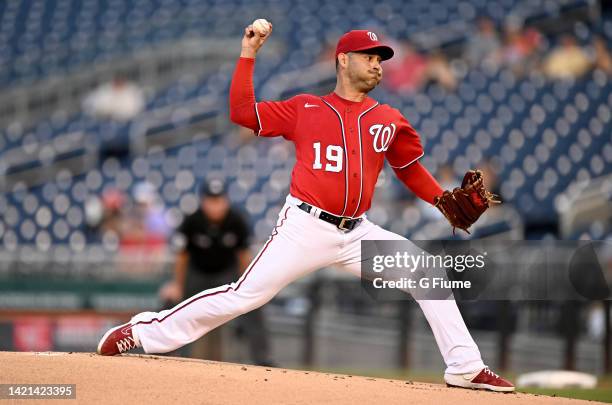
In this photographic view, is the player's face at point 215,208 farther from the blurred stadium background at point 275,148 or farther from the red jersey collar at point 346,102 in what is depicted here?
the red jersey collar at point 346,102

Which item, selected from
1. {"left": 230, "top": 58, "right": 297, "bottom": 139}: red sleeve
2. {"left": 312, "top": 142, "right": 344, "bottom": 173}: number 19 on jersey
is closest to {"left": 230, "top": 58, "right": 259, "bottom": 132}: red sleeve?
{"left": 230, "top": 58, "right": 297, "bottom": 139}: red sleeve

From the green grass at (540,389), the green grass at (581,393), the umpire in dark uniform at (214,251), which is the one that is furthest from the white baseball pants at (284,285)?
the umpire in dark uniform at (214,251)

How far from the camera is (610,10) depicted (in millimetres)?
13508

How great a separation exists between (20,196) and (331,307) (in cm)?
449

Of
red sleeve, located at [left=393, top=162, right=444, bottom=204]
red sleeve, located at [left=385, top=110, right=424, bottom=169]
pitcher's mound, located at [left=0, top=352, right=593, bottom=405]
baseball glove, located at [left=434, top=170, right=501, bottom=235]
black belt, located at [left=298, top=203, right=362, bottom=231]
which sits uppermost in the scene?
red sleeve, located at [left=385, top=110, right=424, bottom=169]

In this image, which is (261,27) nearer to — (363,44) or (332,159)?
(363,44)

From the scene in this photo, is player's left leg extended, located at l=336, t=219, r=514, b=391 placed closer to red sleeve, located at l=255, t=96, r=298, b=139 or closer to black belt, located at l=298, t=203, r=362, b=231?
black belt, located at l=298, t=203, r=362, b=231

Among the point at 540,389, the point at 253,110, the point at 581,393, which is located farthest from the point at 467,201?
the point at 540,389

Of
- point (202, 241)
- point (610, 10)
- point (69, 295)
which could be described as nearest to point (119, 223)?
point (69, 295)

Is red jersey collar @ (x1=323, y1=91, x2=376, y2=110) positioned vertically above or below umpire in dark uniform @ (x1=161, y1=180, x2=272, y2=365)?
above

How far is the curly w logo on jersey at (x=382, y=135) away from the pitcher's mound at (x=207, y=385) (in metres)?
0.99

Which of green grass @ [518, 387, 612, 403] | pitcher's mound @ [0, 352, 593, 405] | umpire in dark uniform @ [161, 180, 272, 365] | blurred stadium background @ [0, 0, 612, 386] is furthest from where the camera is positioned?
blurred stadium background @ [0, 0, 612, 386]

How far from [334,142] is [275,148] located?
732 centimetres

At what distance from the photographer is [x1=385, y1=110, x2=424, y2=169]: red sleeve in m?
4.46
